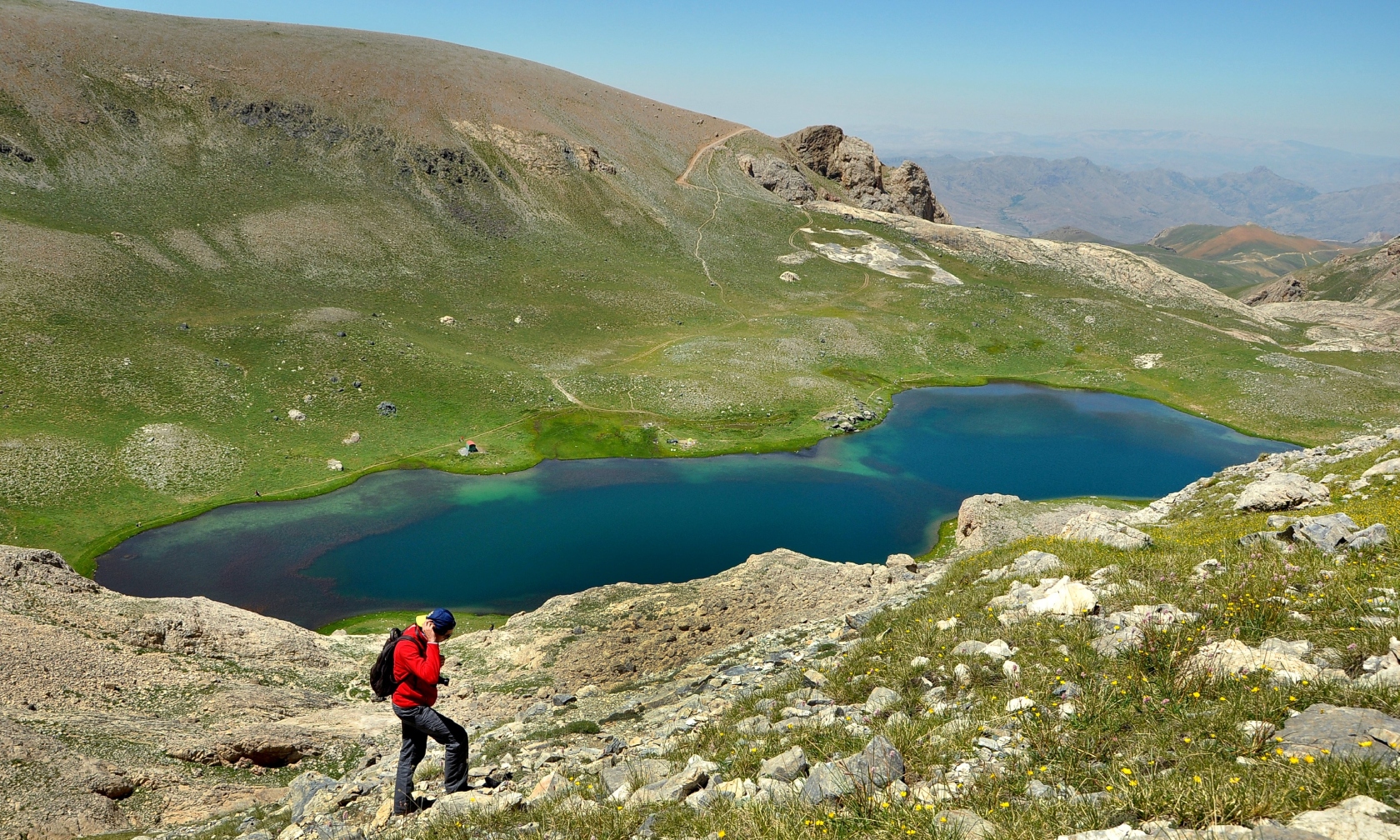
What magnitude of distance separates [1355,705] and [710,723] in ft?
39.1

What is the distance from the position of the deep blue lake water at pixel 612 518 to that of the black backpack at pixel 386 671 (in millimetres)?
34376

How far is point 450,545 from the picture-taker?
55.2m

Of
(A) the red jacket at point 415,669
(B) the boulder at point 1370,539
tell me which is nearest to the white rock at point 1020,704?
(B) the boulder at point 1370,539

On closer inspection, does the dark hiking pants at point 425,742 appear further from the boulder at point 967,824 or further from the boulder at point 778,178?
the boulder at point 778,178

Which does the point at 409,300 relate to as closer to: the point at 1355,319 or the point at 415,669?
the point at 415,669

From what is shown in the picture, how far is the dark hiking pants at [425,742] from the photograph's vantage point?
14.6m

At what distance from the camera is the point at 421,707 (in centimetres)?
1473

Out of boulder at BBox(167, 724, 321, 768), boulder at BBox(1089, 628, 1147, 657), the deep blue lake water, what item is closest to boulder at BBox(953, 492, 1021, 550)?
the deep blue lake water

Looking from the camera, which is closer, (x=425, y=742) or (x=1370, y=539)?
(x=1370, y=539)

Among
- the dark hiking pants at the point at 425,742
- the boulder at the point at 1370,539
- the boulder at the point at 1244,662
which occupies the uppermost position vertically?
the boulder at the point at 1370,539

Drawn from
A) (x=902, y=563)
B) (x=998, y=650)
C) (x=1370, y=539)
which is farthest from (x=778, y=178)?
(x=998, y=650)

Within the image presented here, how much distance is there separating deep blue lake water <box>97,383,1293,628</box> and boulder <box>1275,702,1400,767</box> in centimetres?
4457

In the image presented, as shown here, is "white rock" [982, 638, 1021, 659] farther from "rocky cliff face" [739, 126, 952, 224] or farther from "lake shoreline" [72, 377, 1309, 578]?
"rocky cliff face" [739, 126, 952, 224]

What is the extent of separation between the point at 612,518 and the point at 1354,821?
186ft
